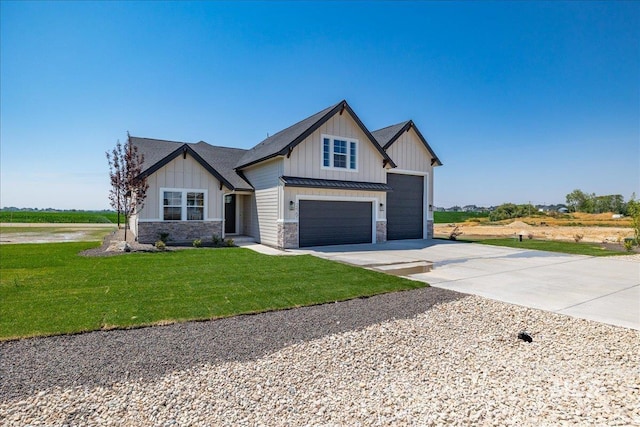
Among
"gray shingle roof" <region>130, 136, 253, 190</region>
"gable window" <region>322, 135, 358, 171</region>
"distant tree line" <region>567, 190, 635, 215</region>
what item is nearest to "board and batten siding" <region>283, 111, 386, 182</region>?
"gable window" <region>322, 135, 358, 171</region>

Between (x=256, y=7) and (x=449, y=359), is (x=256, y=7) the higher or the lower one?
the higher one

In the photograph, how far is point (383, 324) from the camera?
5297 mm

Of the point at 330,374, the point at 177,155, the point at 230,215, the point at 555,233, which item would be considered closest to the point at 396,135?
the point at 230,215

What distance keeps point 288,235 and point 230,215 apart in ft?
18.8

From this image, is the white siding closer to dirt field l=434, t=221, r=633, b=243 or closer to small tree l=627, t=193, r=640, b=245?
dirt field l=434, t=221, r=633, b=243

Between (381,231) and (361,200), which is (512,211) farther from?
(361,200)

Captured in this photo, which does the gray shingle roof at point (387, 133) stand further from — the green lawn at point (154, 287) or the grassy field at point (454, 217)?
the grassy field at point (454, 217)

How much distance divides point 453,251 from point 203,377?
1290 centimetres

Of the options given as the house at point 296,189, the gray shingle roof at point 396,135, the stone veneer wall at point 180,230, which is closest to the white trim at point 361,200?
the house at point 296,189

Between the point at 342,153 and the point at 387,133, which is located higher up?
the point at 387,133

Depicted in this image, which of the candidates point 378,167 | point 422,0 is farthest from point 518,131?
point 422,0

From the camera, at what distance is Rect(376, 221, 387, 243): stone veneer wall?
17.2 m

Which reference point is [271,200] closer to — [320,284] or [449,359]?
[320,284]

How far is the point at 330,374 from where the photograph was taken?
12.2ft
